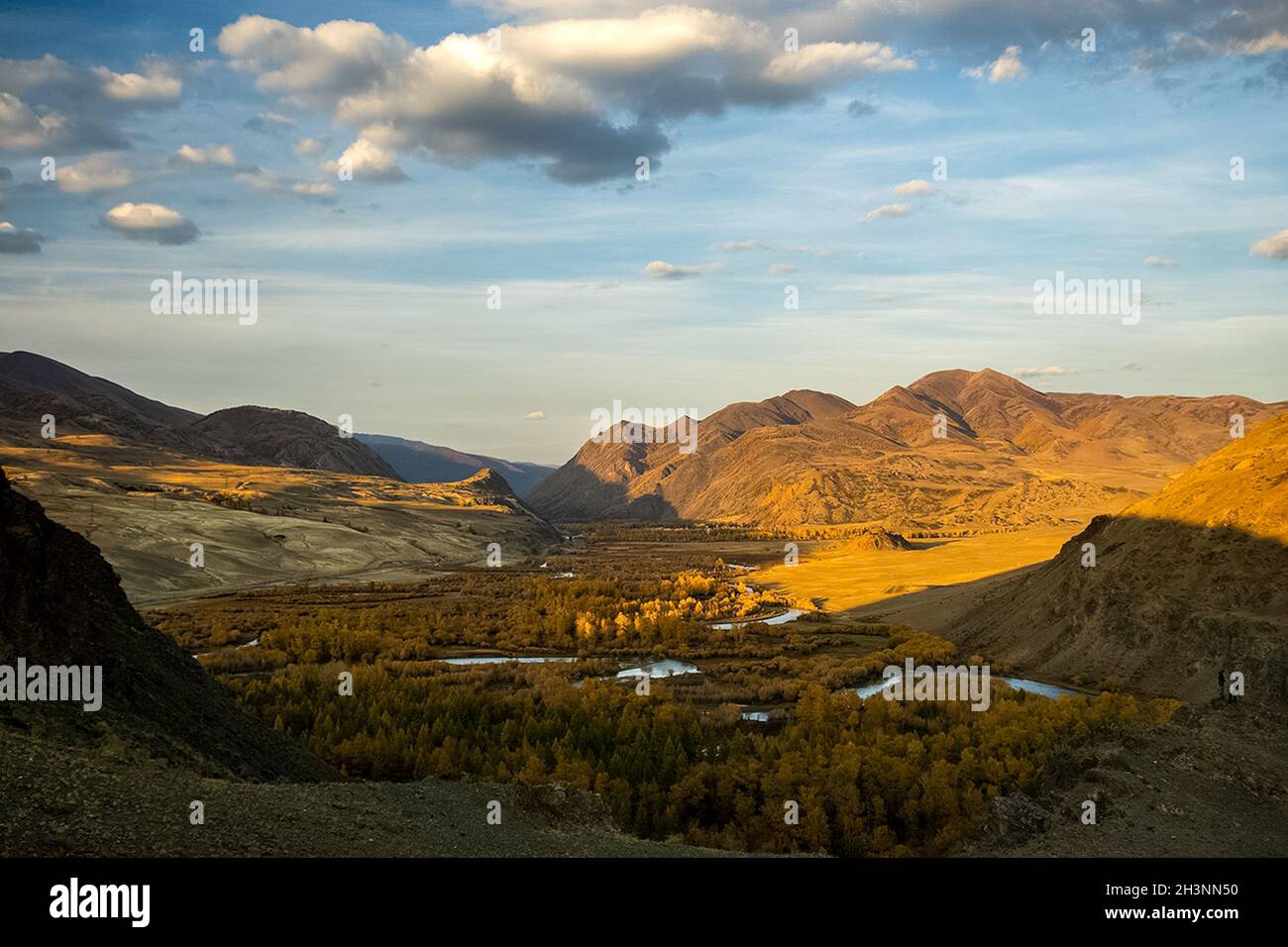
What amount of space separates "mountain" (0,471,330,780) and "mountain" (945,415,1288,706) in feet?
146

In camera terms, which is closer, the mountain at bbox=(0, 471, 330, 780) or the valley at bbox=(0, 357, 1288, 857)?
the mountain at bbox=(0, 471, 330, 780)

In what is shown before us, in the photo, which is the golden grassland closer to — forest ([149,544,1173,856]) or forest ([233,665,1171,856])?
forest ([149,544,1173,856])

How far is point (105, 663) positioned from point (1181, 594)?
58106 mm

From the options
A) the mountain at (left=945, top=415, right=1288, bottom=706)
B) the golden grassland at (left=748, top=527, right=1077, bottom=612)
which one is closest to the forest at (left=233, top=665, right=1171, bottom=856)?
the mountain at (left=945, top=415, right=1288, bottom=706)

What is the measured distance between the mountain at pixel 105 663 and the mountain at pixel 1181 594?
146 feet

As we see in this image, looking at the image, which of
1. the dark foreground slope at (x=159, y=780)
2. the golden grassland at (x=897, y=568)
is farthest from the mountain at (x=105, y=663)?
the golden grassland at (x=897, y=568)

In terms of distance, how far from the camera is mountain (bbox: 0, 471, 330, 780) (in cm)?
2022

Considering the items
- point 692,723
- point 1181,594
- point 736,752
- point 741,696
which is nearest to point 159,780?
point 736,752

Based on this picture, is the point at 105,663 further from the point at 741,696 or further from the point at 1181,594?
the point at 1181,594

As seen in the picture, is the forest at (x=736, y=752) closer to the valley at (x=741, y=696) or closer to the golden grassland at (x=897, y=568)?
the valley at (x=741, y=696)

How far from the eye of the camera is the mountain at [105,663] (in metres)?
20.2
